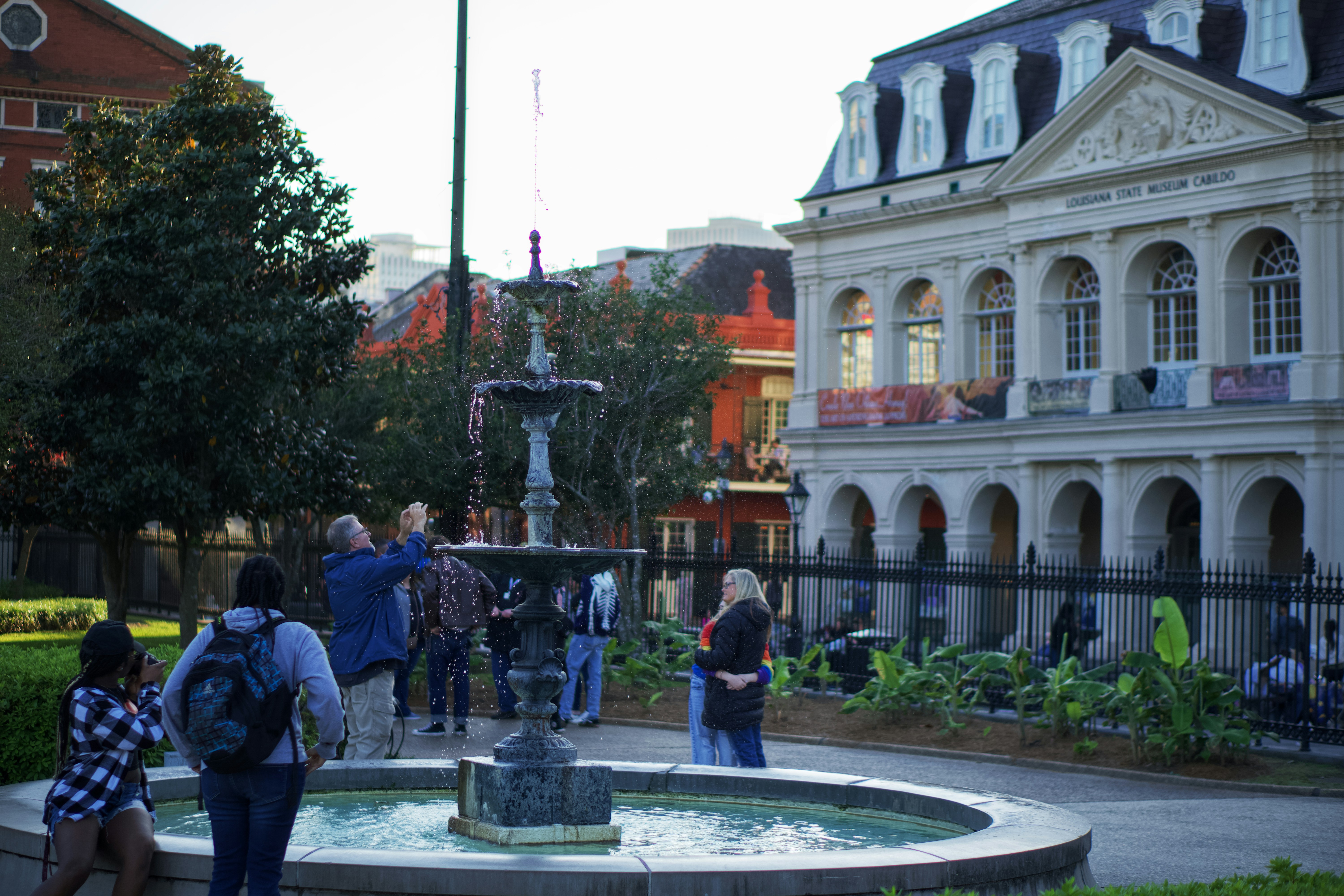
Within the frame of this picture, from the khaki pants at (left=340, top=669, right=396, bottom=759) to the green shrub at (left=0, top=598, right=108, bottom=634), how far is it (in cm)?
1687

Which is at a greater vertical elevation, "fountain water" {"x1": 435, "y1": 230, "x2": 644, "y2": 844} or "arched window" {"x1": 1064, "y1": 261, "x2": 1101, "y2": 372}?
"arched window" {"x1": 1064, "y1": 261, "x2": 1101, "y2": 372}

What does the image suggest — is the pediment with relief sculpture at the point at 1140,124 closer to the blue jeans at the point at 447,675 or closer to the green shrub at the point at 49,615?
the blue jeans at the point at 447,675

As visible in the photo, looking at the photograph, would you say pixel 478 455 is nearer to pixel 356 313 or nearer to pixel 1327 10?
pixel 356 313

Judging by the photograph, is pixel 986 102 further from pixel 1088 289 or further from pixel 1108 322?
pixel 1108 322

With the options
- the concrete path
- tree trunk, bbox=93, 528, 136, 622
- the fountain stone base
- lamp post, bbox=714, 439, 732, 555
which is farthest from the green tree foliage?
lamp post, bbox=714, 439, 732, 555

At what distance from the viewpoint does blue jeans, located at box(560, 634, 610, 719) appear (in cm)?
1528

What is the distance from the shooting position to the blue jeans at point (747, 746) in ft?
33.0

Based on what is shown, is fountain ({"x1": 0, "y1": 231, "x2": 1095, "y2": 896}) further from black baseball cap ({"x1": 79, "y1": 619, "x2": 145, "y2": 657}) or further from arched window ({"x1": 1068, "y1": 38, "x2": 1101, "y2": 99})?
arched window ({"x1": 1068, "y1": 38, "x2": 1101, "y2": 99})

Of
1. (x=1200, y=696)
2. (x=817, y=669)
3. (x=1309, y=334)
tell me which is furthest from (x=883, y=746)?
(x=1309, y=334)

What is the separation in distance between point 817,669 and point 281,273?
8117mm

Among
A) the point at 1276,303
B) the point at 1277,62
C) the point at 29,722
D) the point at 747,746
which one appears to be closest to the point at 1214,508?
the point at 1276,303

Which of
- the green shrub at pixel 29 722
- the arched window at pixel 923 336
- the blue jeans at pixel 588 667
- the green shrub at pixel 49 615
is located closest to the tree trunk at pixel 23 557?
the green shrub at pixel 49 615

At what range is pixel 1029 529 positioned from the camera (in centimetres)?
3128

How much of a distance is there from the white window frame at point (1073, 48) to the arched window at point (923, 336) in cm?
522
